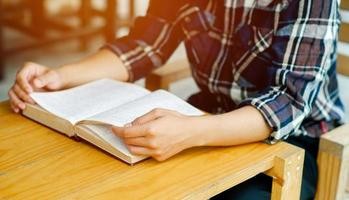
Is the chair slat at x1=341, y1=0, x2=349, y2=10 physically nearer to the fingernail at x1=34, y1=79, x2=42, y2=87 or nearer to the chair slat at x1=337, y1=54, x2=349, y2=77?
the chair slat at x1=337, y1=54, x2=349, y2=77

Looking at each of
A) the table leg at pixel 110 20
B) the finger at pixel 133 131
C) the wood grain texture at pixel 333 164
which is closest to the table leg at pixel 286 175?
the wood grain texture at pixel 333 164

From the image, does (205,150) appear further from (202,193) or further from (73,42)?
(73,42)

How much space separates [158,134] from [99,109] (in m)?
0.18

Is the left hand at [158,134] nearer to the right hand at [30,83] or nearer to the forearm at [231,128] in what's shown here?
the forearm at [231,128]

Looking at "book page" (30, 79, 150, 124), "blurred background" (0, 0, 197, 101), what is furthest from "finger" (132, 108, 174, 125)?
"blurred background" (0, 0, 197, 101)

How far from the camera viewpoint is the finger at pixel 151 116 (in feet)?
3.45

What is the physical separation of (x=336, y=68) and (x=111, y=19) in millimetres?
1879

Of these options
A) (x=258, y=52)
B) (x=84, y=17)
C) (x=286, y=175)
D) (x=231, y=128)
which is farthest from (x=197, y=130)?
(x=84, y=17)

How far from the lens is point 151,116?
106 cm

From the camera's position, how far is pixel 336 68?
1537mm

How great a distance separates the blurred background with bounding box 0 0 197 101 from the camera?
124 inches

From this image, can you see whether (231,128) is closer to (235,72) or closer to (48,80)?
(235,72)

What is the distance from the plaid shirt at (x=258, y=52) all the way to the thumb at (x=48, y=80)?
0.18m

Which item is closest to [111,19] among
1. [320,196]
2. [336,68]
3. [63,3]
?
[63,3]
